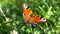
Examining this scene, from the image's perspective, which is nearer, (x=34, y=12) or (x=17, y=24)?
(x=17, y=24)

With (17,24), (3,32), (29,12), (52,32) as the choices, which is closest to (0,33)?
(3,32)

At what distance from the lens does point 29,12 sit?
1769mm

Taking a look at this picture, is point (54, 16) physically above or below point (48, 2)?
below

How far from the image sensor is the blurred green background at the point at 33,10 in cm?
169

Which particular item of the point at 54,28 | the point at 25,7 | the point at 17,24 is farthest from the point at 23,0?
the point at 54,28

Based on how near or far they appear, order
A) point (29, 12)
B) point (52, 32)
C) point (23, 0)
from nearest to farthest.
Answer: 1. point (52, 32)
2. point (29, 12)
3. point (23, 0)

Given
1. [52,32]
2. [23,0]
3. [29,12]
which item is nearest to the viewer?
[52,32]

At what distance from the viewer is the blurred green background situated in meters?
1.69

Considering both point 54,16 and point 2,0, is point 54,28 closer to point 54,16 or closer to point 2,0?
point 54,16

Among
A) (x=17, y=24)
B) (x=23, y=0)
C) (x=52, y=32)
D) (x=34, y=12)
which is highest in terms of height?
(x=23, y=0)

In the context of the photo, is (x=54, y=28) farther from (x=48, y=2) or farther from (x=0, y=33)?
(x=0, y=33)

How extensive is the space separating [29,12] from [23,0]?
7.0 inches

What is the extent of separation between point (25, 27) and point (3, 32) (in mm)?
194

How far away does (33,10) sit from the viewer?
6.02 ft
